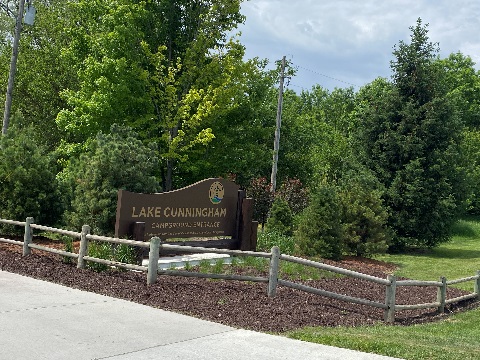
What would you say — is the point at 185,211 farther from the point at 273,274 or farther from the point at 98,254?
the point at 273,274

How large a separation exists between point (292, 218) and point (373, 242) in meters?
3.30

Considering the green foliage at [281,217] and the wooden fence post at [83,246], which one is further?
the green foliage at [281,217]

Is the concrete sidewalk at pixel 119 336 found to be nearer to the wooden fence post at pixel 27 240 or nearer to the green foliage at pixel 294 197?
the wooden fence post at pixel 27 240

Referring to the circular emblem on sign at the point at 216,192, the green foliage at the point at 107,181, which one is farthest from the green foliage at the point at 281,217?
the green foliage at the point at 107,181

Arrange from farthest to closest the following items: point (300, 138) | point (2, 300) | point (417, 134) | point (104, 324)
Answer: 1. point (300, 138)
2. point (417, 134)
3. point (2, 300)
4. point (104, 324)

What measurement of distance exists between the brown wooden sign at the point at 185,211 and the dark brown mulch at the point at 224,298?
74.1 inches

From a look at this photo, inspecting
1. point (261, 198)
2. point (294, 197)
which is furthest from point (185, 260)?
point (294, 197)

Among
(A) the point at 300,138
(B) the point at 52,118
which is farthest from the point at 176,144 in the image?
(A) the point at 300,138

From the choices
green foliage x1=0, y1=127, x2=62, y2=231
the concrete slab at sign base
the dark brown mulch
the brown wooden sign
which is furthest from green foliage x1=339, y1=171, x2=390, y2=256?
green foliage x1=0, y1=127, x2=62, y2=231

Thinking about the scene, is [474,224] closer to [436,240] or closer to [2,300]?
[436,240]

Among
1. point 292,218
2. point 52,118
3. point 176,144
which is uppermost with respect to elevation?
point 52,118

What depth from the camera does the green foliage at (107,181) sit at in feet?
46.4

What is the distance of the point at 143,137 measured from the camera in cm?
2144

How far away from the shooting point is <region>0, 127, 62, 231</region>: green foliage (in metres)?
15.7
